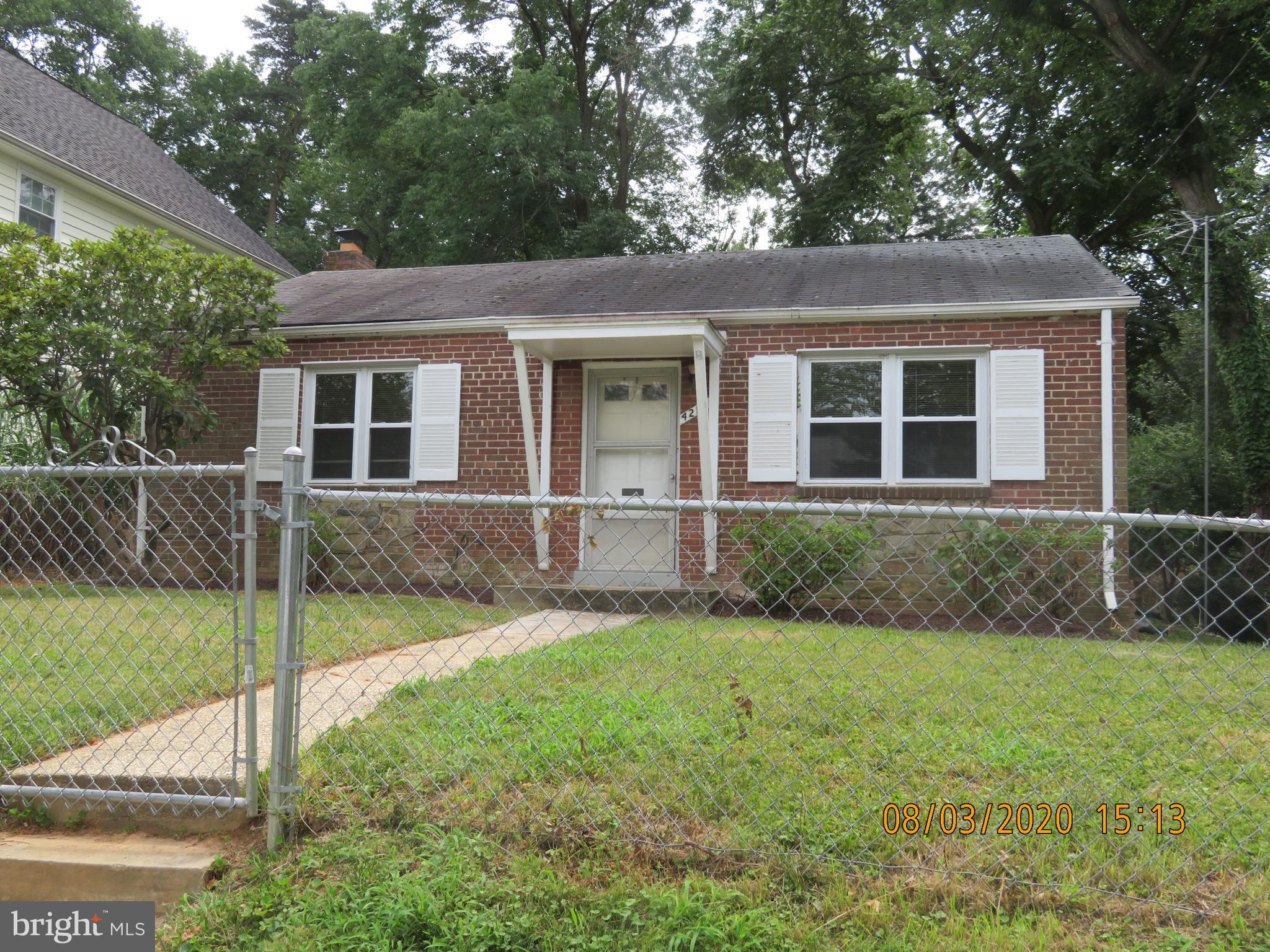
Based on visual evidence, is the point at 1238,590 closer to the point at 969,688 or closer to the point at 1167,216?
the point at 1167,216

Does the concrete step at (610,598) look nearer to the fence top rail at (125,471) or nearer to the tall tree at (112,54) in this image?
the fence top rail at (125,471)

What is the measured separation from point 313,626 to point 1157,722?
4806 millimetres

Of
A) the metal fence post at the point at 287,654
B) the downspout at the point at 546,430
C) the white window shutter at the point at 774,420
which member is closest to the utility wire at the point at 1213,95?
the white window shutter at the point at 774,420

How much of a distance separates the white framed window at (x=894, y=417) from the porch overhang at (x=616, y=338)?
49.2 inches

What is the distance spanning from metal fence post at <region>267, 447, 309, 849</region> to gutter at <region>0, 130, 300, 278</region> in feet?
34.4

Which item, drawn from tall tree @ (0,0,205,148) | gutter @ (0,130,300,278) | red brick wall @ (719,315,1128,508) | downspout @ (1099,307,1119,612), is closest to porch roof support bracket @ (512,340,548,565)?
red brick wall @ (719,315,1128,508)

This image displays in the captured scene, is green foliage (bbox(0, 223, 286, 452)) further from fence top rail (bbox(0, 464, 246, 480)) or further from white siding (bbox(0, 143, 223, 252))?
fence top rail (bbox(0, 464, 246, 480))

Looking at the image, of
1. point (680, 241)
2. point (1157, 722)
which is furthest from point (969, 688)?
point (680, 241)

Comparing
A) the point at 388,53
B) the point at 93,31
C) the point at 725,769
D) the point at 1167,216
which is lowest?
the point at 725,769

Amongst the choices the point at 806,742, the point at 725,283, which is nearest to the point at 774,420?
the point at 725,283

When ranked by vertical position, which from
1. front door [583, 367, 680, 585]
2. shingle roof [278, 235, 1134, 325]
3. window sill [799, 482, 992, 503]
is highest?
shingle roof [278, 235, 1134, 325]

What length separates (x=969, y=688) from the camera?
15.7 ft

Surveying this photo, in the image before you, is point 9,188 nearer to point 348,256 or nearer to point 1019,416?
point 348,256

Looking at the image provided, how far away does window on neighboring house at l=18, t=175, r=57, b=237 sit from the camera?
1348 cm
